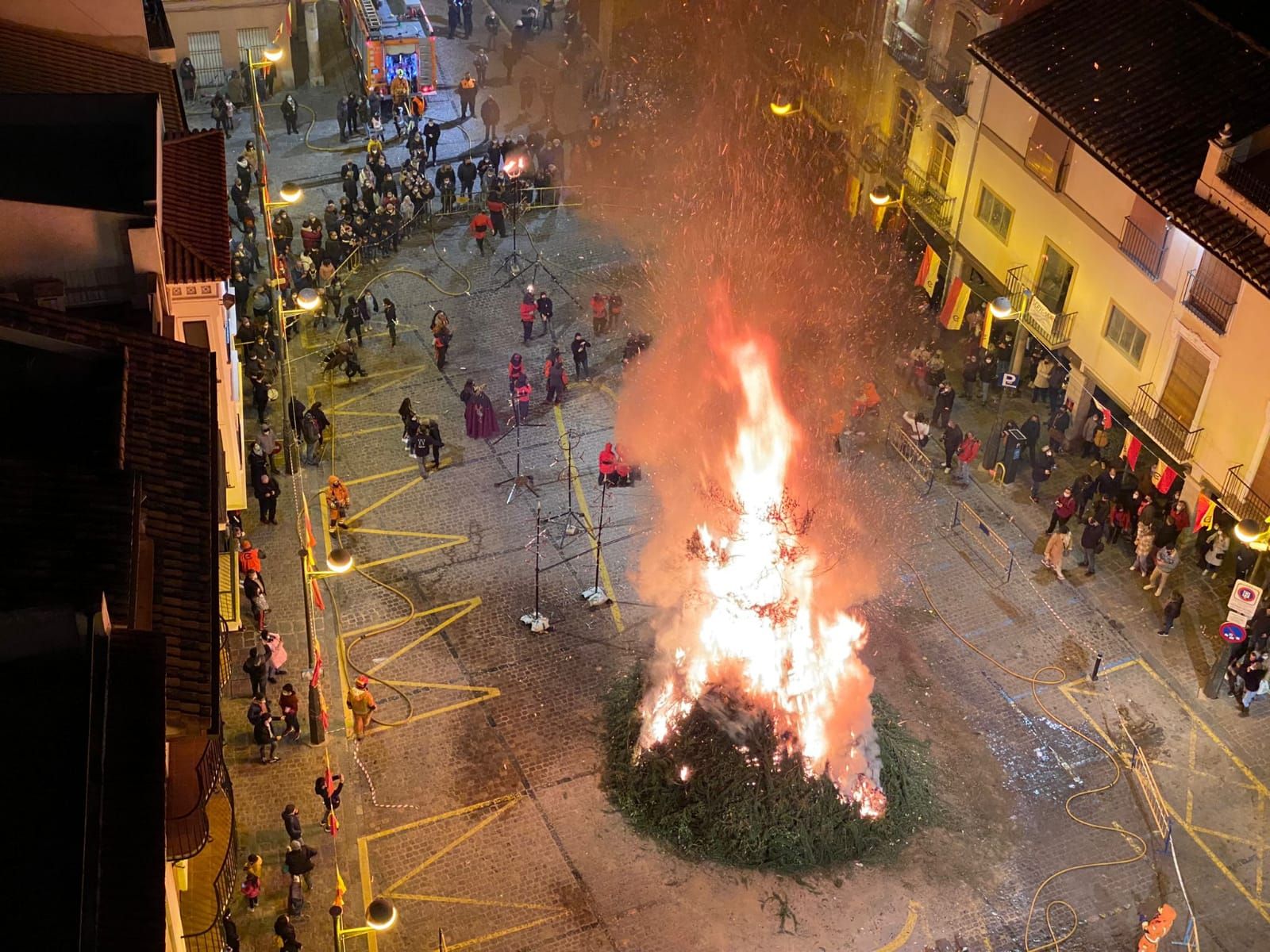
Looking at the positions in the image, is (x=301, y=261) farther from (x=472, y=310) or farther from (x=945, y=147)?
(x=945, y=147)

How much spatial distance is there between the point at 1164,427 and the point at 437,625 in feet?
56.4

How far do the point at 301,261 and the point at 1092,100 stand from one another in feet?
70.1

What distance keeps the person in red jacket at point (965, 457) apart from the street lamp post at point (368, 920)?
17.9m

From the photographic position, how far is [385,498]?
38750mm

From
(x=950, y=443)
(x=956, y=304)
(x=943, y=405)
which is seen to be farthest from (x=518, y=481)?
(x=956, y=304)

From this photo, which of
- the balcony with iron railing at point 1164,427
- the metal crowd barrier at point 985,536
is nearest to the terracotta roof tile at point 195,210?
the metal crowd barrier at point 985,536

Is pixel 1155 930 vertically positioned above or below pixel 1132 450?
below

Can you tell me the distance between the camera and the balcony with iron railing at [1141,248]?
3656 cm

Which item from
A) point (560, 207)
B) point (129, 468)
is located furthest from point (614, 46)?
point (129, 468)

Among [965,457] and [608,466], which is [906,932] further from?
[965,457]

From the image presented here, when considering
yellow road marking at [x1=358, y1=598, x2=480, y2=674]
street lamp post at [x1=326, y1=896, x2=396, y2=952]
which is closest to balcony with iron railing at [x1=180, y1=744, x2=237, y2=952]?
street lamp post at [x1=326, y1=896, x2=396, y2=952]

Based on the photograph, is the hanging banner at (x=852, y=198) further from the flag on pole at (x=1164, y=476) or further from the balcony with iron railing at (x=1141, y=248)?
the flag on pole at (x=1164, y=476)

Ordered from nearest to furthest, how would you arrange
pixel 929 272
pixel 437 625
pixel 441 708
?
pixel 441 708, pixel 437 625, pixel 929 272

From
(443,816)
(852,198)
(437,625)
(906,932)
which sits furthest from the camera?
(852,198)
